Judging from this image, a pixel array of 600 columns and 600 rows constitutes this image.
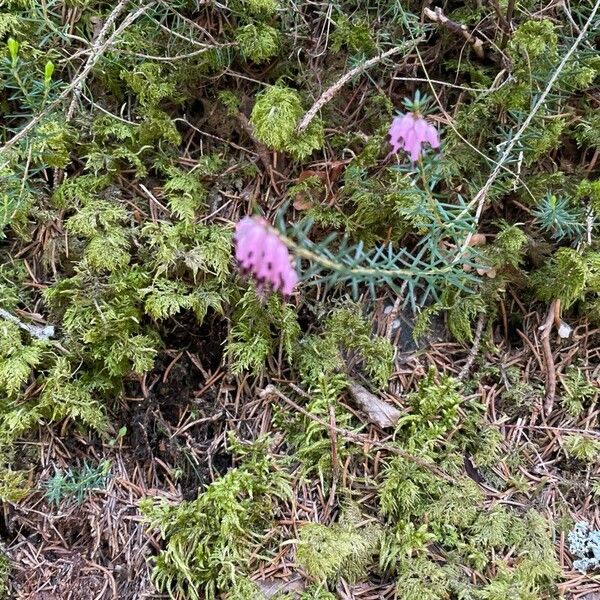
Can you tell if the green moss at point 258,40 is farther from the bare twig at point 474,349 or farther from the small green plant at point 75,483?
the small green plant at point 75,483

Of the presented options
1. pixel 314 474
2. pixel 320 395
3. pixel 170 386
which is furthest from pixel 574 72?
pixel 170 386

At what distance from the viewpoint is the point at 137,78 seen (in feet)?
7.82

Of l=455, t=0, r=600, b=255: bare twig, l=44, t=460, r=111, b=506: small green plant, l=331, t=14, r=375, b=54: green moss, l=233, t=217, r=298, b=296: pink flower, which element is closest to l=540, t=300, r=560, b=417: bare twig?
l=455, t=0, r=600, b=255: bare twig

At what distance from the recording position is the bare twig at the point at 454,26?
92.3 inches

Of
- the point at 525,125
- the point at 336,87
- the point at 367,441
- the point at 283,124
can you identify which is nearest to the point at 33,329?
the point at 283,124

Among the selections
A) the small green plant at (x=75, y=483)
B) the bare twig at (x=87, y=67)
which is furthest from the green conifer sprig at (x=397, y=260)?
the small green plant at (x=75, y=483)

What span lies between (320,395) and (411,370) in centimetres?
43

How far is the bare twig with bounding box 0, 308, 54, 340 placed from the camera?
229 cm

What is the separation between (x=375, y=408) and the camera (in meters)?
2.34

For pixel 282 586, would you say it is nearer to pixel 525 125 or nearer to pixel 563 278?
pixel 563 278

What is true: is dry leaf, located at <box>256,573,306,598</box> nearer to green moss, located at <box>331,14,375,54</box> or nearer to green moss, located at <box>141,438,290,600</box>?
green moss, located at <box>141,438,290,600</box>

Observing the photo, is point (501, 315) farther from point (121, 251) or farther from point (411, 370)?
point (121, 251)

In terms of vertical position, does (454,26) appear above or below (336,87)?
above

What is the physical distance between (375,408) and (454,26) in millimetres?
1615
